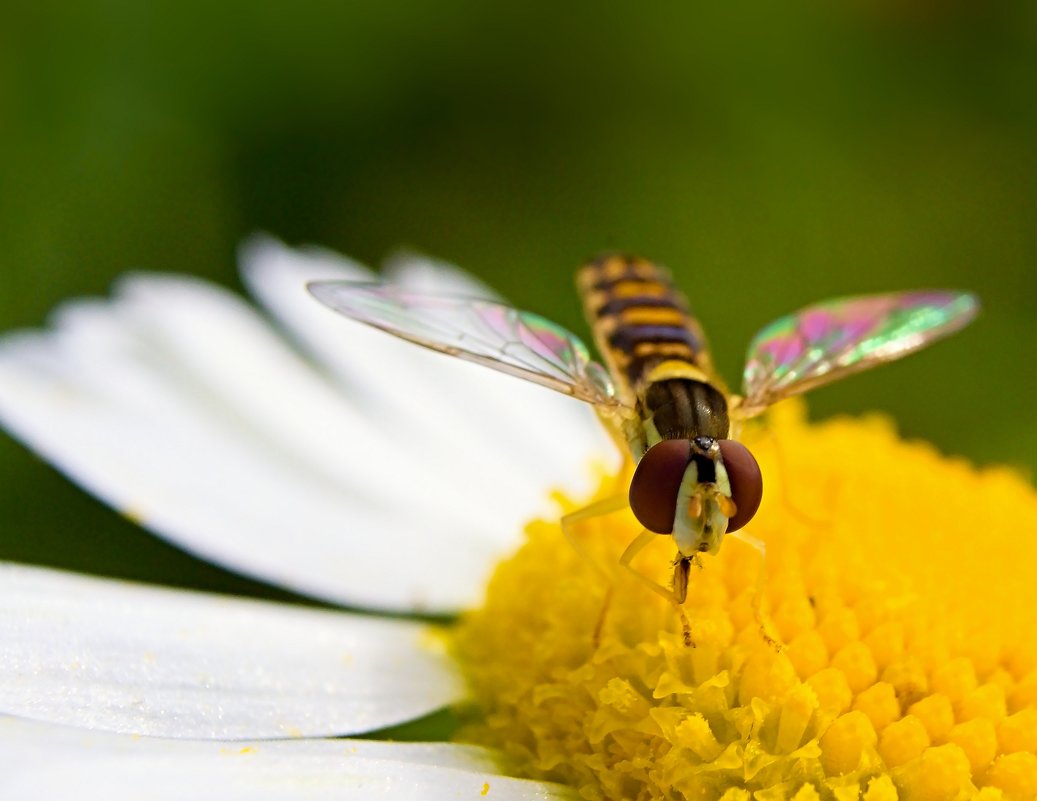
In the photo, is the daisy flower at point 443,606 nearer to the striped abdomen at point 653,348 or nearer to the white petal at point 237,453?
the white petal at point 237,453

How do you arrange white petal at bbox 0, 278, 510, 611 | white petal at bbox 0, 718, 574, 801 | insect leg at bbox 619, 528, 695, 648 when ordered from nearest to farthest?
1. white petal at bbox 0, 718, 574, 801
2. insect leg at bbox 619, 528, 695, 648
3. white petal at bbox 0, 278, 510, 611

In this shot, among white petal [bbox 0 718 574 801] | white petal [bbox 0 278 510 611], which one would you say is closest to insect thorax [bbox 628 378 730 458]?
white petal [bbox 0 718 574 801]

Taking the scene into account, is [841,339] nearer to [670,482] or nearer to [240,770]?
[670,482]

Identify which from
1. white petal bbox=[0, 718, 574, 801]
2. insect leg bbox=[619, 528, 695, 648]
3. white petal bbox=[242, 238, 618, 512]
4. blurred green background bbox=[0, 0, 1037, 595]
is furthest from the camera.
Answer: blurred green background bbox=[0, 0, 1037, 595]

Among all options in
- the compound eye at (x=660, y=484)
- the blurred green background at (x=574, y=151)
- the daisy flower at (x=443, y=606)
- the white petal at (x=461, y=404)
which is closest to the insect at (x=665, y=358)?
the compound eye at (x=660, y=484)

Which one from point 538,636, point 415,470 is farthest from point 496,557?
point 538,636

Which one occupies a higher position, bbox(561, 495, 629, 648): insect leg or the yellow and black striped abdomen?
the yellow and black striped abdomen

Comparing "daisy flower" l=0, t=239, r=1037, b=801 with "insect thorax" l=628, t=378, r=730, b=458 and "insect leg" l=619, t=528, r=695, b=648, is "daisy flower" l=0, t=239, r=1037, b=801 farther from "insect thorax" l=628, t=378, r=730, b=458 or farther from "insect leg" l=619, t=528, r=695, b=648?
"insect thorax" l=628, t=378, r=730, b=458
